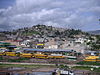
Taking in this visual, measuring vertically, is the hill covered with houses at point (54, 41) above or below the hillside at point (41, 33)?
below

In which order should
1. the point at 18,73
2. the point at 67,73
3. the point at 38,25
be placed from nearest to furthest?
the point at 67,73 → the point at 18,73 → the point at 38,25

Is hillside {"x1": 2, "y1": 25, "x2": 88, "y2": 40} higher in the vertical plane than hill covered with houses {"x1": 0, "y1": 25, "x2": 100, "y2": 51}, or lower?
higher

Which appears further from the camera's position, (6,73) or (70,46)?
(70,46)

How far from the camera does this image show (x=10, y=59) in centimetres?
3566

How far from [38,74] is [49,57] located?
14548mm

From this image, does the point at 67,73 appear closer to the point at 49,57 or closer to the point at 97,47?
the point at 49,57

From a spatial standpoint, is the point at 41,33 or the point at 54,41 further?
the point at 41,33

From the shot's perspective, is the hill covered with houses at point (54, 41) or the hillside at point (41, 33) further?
the hillside at point (41, 33)

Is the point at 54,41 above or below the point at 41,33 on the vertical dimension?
below

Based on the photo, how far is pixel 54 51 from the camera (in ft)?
161

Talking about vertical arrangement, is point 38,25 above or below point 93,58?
above

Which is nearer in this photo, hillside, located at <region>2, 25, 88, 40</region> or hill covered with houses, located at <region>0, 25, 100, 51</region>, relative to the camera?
hill covered with houses, located at <region>0, 25, 100, 51</region>

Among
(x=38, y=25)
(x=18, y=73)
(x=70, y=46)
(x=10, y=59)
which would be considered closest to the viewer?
(x=18, y=73)

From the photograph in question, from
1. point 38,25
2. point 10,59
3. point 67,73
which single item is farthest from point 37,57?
point 38,25
